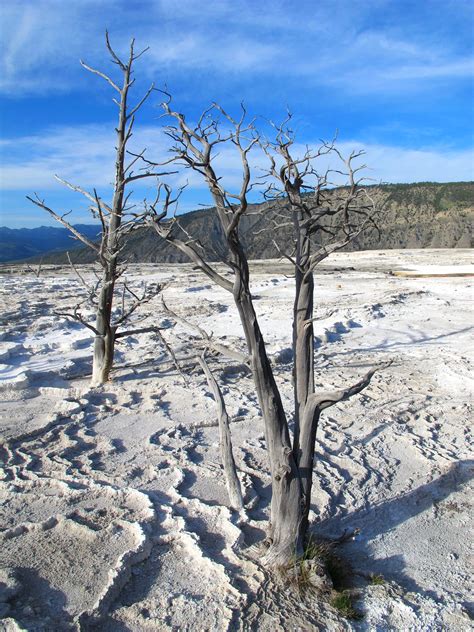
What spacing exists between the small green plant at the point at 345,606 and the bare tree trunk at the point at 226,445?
1196mm

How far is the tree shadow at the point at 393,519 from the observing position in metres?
4.00

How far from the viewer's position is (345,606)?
3.47 m

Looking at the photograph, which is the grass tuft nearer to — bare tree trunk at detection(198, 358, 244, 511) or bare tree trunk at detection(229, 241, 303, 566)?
bare tree trunk at detection(229, 241, 303, 566)

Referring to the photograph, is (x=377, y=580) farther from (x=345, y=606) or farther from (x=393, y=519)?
(x=393, y=519)

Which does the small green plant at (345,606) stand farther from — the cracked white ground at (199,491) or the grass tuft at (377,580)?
the grass tuft at (377,580)

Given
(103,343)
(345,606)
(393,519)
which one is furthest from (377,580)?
(103,343)

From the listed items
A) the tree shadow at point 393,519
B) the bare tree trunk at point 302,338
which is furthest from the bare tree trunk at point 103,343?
the bare tree trunk at point 302,338

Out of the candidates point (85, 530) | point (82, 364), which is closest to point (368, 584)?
point (85, 530)

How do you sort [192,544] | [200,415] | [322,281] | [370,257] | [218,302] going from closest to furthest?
1. [192,544]
2. [200,415]
3. [218,302]
4. [322,281]
5. [370,257]

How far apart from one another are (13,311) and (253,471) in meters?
9.61

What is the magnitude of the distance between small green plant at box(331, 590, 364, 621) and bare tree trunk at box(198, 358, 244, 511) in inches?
47.1

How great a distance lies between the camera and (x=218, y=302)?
607 inches

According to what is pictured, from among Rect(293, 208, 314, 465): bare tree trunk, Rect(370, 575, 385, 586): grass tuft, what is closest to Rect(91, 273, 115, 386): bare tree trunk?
Rect(293, 208, 314, 465): bare tree trunk

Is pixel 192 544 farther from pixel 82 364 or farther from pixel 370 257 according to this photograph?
pixel 370 257
